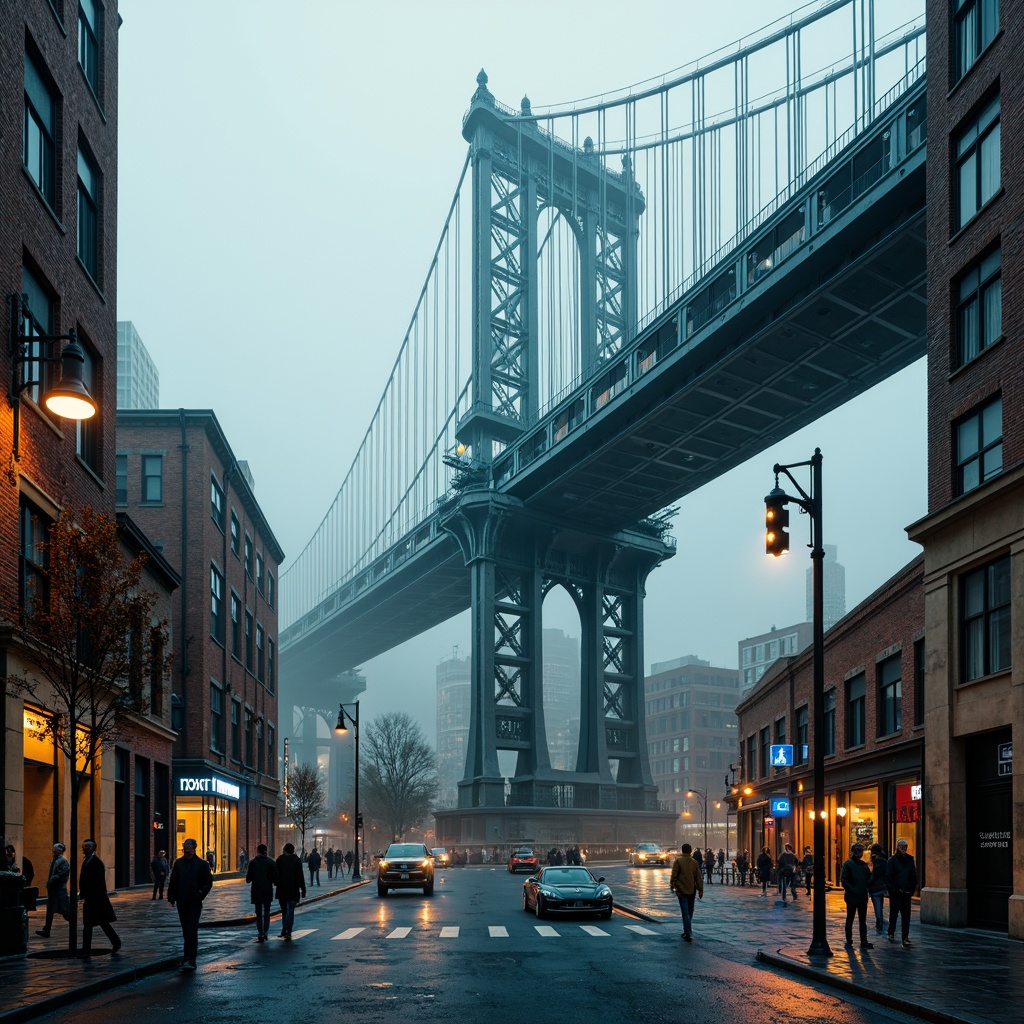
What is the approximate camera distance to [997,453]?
84.6ft

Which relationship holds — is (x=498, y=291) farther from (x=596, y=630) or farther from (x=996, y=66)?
(x=996, y=66)

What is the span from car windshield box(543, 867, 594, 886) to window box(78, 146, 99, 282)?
1755 cm

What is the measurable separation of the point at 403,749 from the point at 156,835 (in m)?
76.5

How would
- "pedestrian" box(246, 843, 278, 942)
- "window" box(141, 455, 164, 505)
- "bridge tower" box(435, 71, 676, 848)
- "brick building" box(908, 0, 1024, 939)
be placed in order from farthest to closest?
"bridge tower" box(435, 71, 676, 848) → "window" box(141, 455, 164, 505) → "brick building" box(908, 0, 1024, 939) → "pedestrian" box(246, 843, 278, 942)

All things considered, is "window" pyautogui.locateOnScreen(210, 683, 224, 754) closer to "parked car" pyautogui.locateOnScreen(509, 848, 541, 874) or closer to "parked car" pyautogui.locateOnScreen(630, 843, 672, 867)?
"parked car" pyautogui.locateOnScreen(509, 848, 541, 874)

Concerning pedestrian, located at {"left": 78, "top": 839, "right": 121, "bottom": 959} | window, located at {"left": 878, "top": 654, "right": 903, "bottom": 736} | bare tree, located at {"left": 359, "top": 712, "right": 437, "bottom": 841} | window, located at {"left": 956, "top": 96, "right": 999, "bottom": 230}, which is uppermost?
window, located at {"left": 956, "top": 96, "right": 999, "bottom": 230}

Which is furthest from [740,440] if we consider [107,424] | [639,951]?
[639,951]

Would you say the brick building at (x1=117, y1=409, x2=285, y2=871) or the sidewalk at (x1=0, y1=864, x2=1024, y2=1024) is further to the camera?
the brick building at (x1=117, y1=409, x2=285, y2=871)

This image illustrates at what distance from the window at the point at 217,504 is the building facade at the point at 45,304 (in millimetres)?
21649

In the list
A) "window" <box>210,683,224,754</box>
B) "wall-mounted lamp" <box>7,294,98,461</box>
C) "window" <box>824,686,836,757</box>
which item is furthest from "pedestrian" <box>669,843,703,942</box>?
"window" <box>210,683,224,754</box>

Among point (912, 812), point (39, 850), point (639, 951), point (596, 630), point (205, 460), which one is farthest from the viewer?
point (596, 630)

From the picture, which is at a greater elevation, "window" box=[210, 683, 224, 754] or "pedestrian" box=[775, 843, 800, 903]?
"window" box=[210, 683, 224, 754]

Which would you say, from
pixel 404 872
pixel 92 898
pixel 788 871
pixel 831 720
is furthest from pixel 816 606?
pixel 831 720

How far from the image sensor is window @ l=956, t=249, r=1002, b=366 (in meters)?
26.5
